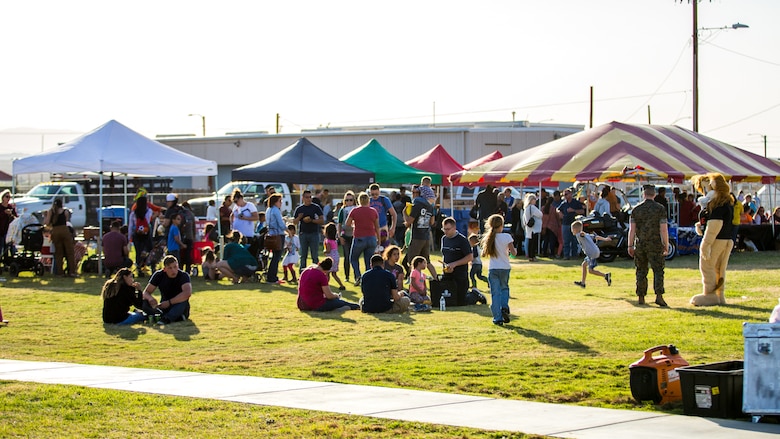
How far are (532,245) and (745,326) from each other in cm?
1900

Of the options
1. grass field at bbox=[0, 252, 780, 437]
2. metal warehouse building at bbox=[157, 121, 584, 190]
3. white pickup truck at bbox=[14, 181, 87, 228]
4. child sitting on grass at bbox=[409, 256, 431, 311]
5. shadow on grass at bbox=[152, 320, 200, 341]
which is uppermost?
metal warehouse building at bbox=[157, 121, 584, 190]

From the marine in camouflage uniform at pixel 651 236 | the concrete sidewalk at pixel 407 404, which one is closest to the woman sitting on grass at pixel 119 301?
the concrete sidewalk at pixel 407 404

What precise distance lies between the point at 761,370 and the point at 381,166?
22.6 m

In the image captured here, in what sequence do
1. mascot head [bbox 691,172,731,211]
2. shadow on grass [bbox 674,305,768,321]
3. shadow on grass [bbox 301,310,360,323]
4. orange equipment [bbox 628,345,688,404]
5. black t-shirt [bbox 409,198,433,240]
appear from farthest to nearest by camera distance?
black t-shirt [bbox 409,198,433,240] < mascot head [bbox 691,172,731,211] < shadow on grass [bbox 301,310,360,323] < shadow on grass [bbox 674,305,768,321] < orange equipment [bbox 628,345,688,404]

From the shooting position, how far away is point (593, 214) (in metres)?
26.7

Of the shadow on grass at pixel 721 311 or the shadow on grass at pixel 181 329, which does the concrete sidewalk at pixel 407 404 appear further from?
the shadow on grass at pixel 721 311

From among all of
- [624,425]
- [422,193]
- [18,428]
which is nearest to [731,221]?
[422,193]

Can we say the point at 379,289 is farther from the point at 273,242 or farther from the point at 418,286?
the point at 273,242

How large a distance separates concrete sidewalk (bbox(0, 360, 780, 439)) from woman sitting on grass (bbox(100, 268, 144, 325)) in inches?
158

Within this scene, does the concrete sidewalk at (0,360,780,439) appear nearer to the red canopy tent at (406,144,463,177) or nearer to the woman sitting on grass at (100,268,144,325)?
the woman sitting on grass at (100,268,144,325)

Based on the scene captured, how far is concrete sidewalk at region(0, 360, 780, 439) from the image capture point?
7.99m

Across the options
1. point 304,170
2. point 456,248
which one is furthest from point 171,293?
point 304,170

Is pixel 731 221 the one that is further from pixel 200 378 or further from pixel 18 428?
pixel 18 428

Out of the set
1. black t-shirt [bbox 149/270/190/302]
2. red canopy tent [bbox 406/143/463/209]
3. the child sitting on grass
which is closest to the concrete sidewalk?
black t-shirt [bbox 149/270/190/302]
